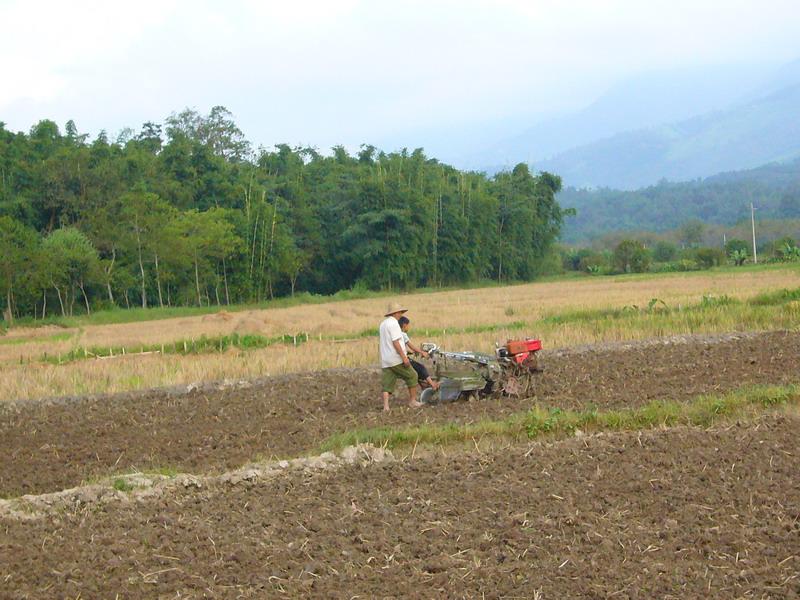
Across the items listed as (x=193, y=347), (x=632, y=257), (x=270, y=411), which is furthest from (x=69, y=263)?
(x=632, y=257)

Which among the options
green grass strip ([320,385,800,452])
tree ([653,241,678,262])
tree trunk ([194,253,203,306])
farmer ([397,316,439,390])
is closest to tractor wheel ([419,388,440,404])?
farmer ([397,316,439,390])

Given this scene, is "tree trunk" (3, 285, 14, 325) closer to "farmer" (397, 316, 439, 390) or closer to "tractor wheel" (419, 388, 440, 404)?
"farmer" (397, 316, 439, 390)

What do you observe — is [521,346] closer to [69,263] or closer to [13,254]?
[13,254]

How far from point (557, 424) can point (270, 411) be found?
13.3ft

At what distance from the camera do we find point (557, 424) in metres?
10.4

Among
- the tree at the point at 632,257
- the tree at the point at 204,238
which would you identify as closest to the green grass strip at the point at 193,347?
the tree at the point at 204,238

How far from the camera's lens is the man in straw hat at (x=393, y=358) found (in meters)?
11.8

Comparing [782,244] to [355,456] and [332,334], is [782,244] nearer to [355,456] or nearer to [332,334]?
[332,334]

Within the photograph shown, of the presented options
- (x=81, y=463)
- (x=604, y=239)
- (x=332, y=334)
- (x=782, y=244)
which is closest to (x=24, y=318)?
(x=332, y=334)

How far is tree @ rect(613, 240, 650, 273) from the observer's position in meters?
65.7

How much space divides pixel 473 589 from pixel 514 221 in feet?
199

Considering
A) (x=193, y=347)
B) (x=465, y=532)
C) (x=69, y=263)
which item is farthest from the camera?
(x=69, y=263)

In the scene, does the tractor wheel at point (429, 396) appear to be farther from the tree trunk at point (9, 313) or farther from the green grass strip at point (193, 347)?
the tree trunk at point (9, 313)

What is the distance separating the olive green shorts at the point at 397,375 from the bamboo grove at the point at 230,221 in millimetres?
28310
